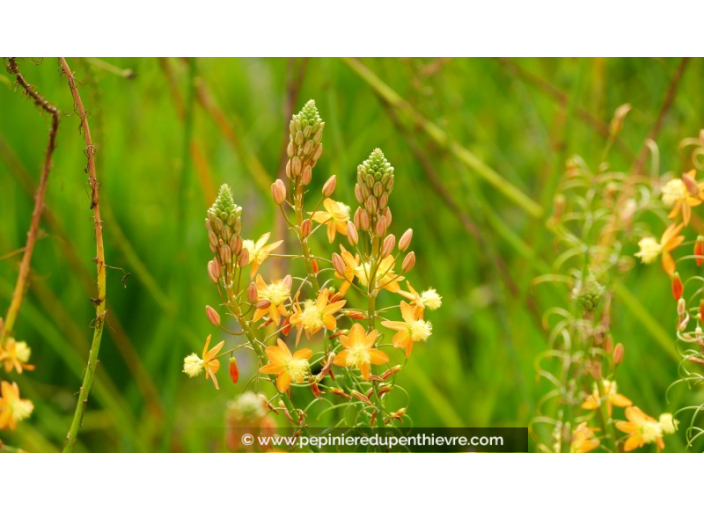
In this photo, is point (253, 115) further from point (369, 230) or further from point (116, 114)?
point (369, 230)

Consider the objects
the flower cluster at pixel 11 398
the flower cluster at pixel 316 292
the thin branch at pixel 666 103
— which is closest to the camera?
the flower cluster at pixel 316 292

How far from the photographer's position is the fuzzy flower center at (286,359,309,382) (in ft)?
2.45

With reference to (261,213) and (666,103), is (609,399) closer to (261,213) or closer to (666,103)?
(666,103)

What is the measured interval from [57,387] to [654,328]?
47.1 inches

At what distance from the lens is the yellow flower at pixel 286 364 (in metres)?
0.75

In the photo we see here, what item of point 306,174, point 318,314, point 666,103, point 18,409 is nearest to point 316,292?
point 318,314

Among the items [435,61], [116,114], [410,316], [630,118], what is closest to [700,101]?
[630,118]

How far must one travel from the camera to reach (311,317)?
75 centimetres

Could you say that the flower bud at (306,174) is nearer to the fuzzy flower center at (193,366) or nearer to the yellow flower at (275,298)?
the yellow flower at (275,298)

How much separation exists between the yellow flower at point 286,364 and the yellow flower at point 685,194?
1.69 feet

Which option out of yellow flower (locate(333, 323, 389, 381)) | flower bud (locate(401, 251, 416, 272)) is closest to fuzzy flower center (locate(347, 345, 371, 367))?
yellow flower (locate(333, 323, 389, 381))

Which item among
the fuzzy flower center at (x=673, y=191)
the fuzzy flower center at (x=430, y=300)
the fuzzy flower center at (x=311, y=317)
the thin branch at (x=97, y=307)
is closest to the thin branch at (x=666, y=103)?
the fuzzy flower center at (x=673, y=191)

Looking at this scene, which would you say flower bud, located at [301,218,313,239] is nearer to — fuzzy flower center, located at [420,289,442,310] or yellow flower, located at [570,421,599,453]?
fuzzy flower center, located at [420,289,442,310]

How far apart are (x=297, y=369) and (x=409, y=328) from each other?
131 millimetres
